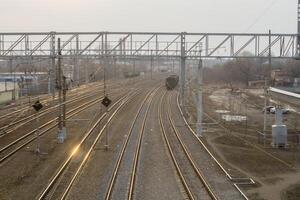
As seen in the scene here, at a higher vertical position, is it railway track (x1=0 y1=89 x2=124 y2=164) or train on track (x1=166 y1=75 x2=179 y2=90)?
train on track (x1=166 y1=75 x2=179 y2=90)

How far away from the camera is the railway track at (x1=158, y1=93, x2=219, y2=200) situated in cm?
1669

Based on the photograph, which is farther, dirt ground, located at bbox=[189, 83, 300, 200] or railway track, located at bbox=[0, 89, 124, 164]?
railway track, located at bbox=[0, 89, 124, 164]

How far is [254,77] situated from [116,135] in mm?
73625

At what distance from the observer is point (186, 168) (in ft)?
67.8

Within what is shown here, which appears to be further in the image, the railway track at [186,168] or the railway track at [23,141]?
the railway track at [23,141]

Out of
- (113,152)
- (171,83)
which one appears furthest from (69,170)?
(171,83)

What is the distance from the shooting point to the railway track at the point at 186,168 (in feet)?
54.7

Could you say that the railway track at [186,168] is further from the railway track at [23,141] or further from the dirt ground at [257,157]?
the railway track at [23,141]

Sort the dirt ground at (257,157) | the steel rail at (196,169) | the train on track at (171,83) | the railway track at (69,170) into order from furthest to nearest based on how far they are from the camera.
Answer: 1. the train on track at (171,83)
2. the dirt ground at (257,157)
3. the steel rail at (196,169)
4. the railway track at (69,170)

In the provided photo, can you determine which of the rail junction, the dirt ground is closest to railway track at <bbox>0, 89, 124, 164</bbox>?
the rail junction

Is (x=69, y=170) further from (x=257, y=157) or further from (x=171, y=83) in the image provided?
(x=171, y=83)

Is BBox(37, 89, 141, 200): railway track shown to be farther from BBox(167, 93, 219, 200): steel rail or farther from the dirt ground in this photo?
the dirt ground

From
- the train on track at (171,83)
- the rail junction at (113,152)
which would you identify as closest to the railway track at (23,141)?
the rail junction at (113,152)

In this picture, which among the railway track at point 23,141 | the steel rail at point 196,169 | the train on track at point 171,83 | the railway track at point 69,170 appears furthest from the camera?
the train on track at point 171,83
